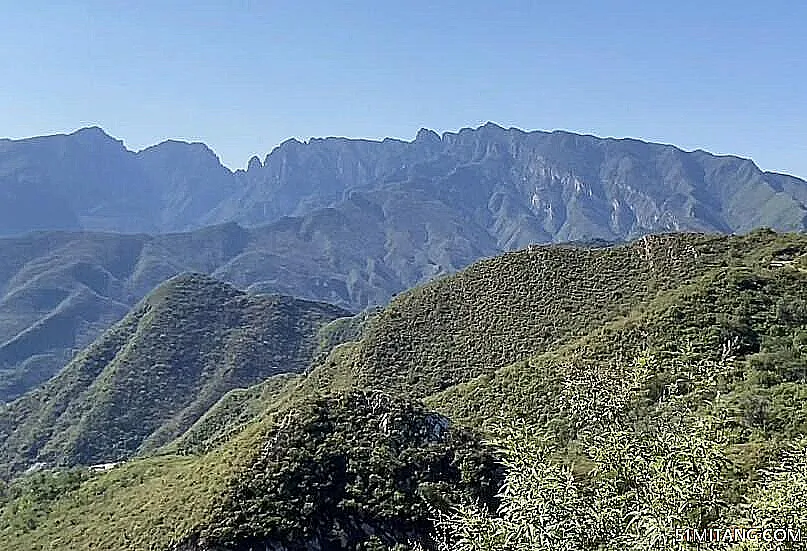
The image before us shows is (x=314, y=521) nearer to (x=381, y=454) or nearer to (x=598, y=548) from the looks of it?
(x=381, y=454)

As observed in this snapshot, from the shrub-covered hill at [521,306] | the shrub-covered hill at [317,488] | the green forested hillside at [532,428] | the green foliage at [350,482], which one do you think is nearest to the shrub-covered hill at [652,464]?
the green forested hillside at [532,428]

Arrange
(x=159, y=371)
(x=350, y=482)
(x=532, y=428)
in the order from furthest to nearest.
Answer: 1. (x=159, y=371)
2. (x=350, y=482)
3. (x=532, y=428)

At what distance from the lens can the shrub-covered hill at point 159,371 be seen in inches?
3735

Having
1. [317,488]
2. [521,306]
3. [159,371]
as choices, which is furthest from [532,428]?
[159,371]

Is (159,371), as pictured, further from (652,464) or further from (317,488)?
(652,464)

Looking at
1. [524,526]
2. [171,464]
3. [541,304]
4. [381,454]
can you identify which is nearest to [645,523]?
[524,526]

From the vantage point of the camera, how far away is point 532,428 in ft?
64.3

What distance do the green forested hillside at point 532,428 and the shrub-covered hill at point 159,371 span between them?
73.0 ft

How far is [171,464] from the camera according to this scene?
47.9m

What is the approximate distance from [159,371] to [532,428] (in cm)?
9587

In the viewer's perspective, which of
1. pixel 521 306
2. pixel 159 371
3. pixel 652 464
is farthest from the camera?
pixel 159 371

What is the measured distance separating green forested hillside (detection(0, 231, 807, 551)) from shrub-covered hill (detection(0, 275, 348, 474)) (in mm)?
22263

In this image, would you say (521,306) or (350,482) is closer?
(350,482)

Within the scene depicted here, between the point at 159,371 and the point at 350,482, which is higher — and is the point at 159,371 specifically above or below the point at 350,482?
below
